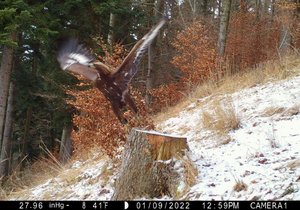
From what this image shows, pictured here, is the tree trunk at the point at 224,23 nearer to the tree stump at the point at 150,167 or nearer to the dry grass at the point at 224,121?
the dry grass at the point at 224,121

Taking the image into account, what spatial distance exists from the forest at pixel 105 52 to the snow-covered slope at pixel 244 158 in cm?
73

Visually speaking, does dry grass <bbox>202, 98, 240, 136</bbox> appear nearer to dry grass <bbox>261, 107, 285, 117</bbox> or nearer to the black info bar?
dry grass <bbox>261, 107, 285, 117</bbox>

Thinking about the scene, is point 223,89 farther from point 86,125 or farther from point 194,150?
point 194,150

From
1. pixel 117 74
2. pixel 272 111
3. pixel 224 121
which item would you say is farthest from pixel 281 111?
pixel 117 74

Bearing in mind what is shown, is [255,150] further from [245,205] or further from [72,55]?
[72,55]

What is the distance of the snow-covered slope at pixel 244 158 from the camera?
3.59 m

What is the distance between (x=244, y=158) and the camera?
170 inches

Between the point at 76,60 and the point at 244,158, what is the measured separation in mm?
2673

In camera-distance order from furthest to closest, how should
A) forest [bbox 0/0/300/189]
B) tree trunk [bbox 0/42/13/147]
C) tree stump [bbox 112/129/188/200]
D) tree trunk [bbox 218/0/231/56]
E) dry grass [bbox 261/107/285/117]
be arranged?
tree trunk [bbox 218/0/231/56]
tree trunk [bbox 0/42/13/147]
forest [bbox 0/0/300/189]
dry grass [bbox 261/107/285/117]
tree stump [bbox 112/129/188/200]

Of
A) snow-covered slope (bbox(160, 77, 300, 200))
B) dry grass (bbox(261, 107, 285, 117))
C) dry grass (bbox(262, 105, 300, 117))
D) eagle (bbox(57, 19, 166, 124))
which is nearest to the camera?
snow-covered slope (bbox(160, 77, 300, 200))

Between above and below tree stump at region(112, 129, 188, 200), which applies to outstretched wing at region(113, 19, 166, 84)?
above

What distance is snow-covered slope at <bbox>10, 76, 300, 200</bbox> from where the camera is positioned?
3.59m

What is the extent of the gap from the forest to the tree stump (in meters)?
1.14

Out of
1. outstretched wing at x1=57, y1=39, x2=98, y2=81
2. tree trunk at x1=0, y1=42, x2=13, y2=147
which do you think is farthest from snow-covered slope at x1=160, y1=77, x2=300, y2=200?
tree trunk at x1=0, y1=42, x2=13, y2=147
